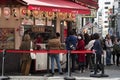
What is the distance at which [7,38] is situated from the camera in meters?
19.0

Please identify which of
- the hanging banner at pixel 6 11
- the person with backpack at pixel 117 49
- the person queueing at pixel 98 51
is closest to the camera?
the person queueing at pixel 98 51

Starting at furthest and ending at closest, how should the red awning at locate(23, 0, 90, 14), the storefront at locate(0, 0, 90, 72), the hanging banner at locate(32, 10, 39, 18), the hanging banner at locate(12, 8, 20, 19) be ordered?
the hanging banner at locate(32, 10, 39, 18)
the hanging banner at locate(12, 8, 20, 19)
the storefront at locate(0, 0, 90, 72)
the red awning at locate(23, 0, 90, 14)

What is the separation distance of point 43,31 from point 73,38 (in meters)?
2.24

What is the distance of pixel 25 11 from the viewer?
18.9m

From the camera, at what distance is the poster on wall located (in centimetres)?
1878

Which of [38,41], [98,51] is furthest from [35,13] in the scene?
[98,51]

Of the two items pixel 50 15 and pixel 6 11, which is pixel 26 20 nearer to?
pixel 6 11

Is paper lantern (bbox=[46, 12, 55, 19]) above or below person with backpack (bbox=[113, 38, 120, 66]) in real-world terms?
above

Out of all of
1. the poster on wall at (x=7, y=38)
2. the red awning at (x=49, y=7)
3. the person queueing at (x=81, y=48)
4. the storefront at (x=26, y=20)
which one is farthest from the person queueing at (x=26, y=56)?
the person queueing at (x=81, y=48)

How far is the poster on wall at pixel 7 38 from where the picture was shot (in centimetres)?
1878

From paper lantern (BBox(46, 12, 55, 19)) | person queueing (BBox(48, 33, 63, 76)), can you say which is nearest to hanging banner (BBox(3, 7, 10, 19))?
paper lantern (BBox(46, 12, 55, 19))

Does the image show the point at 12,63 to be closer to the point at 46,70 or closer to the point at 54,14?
the point at 46,70

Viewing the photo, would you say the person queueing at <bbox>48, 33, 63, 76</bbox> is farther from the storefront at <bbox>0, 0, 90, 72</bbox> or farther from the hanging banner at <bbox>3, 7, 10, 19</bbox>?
the hanging banner at <bbox>3, 7, 10, 19</bbox>

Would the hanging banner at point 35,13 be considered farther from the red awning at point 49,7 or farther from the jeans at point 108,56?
the jeans at point 108,56
